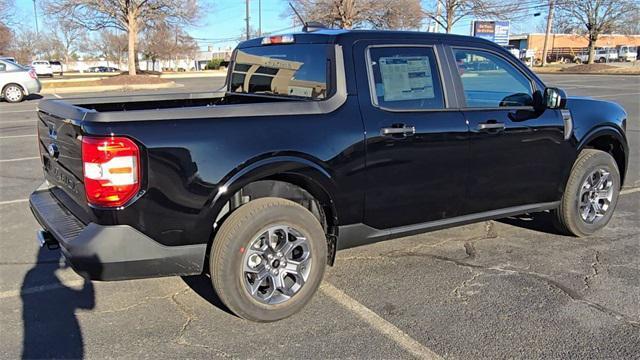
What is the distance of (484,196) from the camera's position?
4.27m

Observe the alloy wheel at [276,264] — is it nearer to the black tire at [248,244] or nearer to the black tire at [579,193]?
the black tire at [248,244]

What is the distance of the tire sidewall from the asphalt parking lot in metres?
0.13

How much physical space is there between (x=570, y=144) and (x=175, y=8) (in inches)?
1251

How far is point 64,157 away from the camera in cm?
333

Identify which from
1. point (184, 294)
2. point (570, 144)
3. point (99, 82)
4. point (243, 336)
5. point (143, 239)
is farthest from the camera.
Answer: point (99, 82)

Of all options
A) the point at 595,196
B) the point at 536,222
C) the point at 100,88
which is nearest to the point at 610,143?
the point at 595,196

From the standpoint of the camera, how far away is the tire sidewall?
4.80 meters

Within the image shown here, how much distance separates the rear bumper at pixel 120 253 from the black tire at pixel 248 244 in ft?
0.48

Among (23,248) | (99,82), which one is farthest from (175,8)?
(23,248)

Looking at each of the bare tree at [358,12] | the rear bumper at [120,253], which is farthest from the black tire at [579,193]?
the bare tree at [358,12]

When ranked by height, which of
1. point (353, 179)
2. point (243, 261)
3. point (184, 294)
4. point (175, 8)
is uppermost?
point (175, 8)

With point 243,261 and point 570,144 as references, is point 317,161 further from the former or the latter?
point 570,144

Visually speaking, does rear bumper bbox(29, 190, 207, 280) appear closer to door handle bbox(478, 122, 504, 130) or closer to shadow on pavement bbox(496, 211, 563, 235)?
door handle bbox(478, 122, 504, 130)

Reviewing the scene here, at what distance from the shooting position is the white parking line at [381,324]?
308cm
